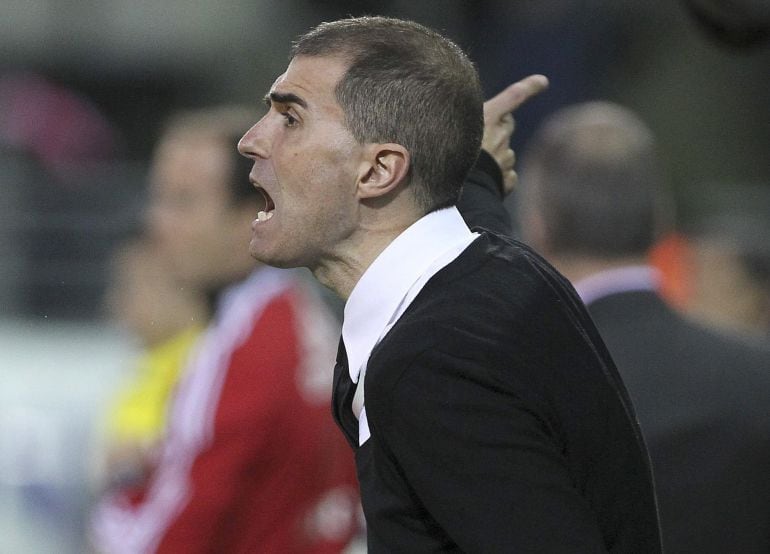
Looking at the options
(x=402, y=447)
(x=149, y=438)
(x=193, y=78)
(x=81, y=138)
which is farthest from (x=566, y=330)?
(x=193, y=78)

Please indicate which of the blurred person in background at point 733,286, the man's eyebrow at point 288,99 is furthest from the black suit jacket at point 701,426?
the blurred person in background at point 733,286

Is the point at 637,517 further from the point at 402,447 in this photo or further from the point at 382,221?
the point at 382,221

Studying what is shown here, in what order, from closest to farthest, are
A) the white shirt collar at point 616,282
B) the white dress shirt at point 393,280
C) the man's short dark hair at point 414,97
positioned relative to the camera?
1. the white dress shirt at point 393,280
2. the man's short dark hair at point 414,97
3. the white shirt collar at point 616,282

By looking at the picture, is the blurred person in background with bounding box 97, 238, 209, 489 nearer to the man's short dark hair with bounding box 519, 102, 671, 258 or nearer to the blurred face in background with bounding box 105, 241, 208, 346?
the blurred face in background with bounding box 105, 241, 208, 346

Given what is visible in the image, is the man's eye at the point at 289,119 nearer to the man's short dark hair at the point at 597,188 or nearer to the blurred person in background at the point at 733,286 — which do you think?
the man's short dark hair at the point at 597,188

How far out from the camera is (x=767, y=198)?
9516 mm

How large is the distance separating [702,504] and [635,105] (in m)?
7.91

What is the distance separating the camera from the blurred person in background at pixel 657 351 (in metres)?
3.05

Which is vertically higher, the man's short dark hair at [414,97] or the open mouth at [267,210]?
the man's short dark hair at [414,97]

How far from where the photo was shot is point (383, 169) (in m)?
2.07

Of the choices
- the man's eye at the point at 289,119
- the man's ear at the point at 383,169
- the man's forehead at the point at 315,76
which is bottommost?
the man's ear at the point at 383,169

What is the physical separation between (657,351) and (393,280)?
53.1 inches

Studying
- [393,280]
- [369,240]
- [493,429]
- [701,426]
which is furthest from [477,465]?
[701,426]

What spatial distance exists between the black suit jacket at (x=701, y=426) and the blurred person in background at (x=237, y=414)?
0.90 metres
